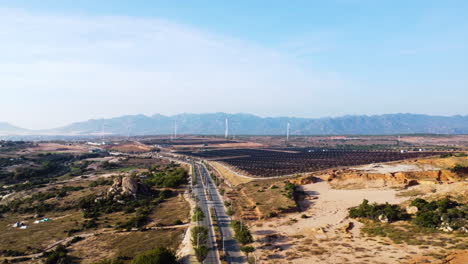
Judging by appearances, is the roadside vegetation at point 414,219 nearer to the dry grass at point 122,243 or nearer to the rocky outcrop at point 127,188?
the dry grass at point 122,243

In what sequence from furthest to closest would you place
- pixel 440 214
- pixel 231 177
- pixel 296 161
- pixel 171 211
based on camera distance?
pixel 296 161 < pixel 231 177 < pixel 171 211 < pixel 440 214

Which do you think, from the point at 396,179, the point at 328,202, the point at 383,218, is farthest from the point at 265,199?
the point at 396,179

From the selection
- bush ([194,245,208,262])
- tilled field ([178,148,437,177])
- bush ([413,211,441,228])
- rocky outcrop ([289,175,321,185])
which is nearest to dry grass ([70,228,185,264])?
bush ([194,245,208,262])

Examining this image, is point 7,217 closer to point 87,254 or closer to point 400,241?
point 87,254

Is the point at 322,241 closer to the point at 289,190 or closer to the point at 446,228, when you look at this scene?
the point at 446,228

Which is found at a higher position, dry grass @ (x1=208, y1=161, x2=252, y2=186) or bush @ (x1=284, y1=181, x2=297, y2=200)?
bush @ (x1=284, y1=181, x2=297, y2=200)

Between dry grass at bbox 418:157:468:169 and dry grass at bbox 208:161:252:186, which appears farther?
dry grass at bbox 208:161:252:186

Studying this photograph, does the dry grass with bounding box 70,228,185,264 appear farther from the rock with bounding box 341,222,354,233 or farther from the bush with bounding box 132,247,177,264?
the rock with bounding box 341,222,354,233
